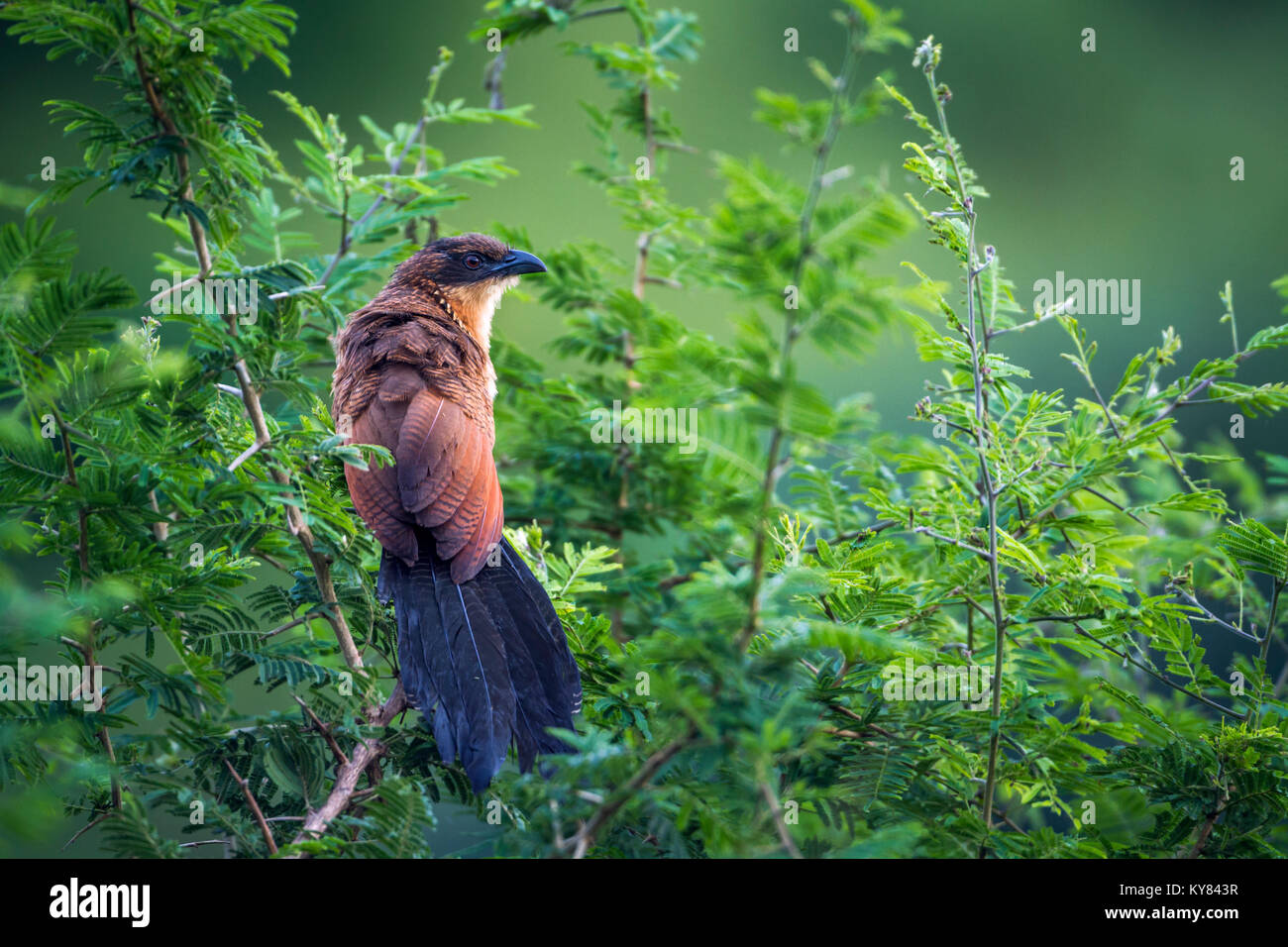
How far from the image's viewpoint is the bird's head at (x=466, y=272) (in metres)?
3.58

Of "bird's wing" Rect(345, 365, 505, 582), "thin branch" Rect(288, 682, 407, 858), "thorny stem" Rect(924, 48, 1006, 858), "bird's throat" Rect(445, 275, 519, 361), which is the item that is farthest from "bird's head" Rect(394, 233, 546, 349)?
"thorny stem" Rect(924, 48, 1006, 858)

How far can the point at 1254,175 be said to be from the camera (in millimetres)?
8555

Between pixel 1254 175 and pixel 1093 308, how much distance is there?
25.5 feet

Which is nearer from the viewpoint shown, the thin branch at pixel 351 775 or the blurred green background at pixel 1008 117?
the thin branch at pixel 351 775

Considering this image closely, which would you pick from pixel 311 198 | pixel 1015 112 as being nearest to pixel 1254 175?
pixel 1015 112

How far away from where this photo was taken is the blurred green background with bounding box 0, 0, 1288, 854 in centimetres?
780

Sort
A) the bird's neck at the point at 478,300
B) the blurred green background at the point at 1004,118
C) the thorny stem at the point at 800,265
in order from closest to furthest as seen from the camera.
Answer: the thorny stem at the point at 800,265 → the bird's neck at the point at 478,300 → the blurred green background at the point at 1004,118

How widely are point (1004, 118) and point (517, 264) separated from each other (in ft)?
22.5

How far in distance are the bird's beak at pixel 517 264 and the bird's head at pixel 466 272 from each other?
0.04ft

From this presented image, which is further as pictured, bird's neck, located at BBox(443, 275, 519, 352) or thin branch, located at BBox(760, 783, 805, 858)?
bird's neck, located at BBox(443, 275, 519, 352)

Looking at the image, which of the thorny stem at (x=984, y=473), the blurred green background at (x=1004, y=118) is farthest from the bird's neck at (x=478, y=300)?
the blurred green background at (x=1004, y=118)

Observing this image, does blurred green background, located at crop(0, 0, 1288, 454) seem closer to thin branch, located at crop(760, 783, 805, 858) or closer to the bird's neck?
the bird's neck

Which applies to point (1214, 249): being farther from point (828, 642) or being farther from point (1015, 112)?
point (828, 642)

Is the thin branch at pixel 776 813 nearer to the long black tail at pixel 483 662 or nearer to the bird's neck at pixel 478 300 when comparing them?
the long black tail at pixel 483 662
